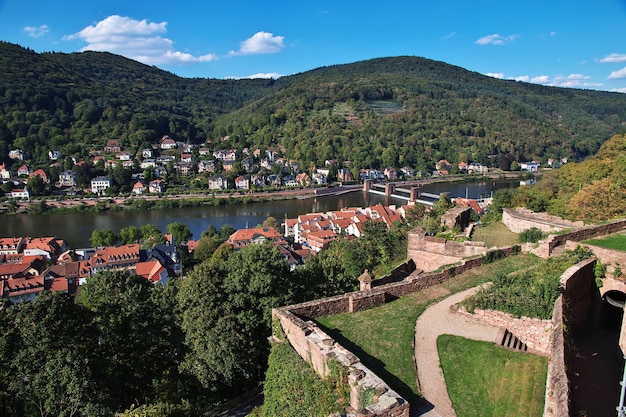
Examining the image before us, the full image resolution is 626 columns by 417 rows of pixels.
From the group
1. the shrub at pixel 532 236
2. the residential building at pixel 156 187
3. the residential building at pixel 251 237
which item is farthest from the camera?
the residential building at pixel 156 187

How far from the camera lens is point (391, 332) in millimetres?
8250

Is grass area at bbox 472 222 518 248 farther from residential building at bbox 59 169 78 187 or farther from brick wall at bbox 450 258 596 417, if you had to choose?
residential building at bbox 59 169 78 187

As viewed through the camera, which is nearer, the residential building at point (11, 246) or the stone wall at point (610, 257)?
the stone wall at point (610, 257)

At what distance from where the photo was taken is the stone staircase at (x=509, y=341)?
315 inches

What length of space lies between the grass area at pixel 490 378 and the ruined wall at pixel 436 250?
19.5ft

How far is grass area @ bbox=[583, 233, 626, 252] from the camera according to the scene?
11.1 metres

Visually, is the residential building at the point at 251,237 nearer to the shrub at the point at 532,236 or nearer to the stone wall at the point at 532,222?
the stone wall at the point at 532,222

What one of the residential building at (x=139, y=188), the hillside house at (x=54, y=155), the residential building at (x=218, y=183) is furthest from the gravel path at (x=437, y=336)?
the hillside house at (x=54, y=155)

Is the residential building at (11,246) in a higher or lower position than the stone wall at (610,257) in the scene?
lower

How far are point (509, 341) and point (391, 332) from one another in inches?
86.4

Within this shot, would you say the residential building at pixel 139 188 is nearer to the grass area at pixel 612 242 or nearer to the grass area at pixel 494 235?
the grass area at pixel 494 235

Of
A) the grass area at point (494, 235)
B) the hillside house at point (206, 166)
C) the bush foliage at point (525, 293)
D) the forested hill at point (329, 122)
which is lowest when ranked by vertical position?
the hillside house at point (206, 166)

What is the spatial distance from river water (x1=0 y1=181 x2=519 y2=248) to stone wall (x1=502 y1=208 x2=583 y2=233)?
132ft

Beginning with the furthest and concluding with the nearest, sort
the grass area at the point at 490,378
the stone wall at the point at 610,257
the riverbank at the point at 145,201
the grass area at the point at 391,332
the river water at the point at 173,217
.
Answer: the riverbank at the point at 145,201
the river water at the point at 173,217
the stone wall at the point at 610,257
the grass area at the point at 391,332
the grass area at the point at 490,378
